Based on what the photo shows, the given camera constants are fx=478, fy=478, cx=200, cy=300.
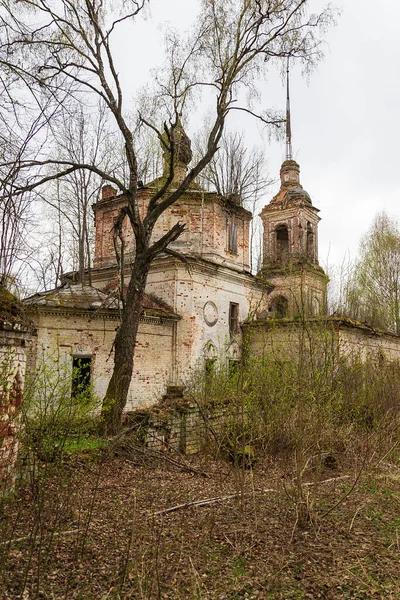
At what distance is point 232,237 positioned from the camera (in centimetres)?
1970

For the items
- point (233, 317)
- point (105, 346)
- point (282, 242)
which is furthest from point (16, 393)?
point (282, 242)

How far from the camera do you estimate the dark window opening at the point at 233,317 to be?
18914mm

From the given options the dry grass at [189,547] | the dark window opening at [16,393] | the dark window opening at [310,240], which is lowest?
the dry grass at [189,547]

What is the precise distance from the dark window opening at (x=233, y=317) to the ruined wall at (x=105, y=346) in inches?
119

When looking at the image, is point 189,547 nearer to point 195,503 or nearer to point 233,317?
point 195,503

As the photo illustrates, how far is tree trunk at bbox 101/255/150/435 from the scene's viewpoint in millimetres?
10398

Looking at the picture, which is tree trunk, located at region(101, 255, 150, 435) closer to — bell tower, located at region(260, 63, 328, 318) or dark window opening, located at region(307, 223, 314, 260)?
bell tower, located at region(260, 63, 328, 318)

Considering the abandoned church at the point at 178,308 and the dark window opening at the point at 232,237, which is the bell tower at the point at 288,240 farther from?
the dark window opening at the point at 232,237

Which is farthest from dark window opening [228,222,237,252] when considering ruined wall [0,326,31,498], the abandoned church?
ruined wall [0,326,31,498]

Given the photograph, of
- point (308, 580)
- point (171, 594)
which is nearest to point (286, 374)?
point (308, 580)

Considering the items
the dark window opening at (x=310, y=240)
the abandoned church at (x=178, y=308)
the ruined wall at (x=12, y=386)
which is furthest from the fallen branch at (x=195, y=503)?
the dark window opening at (x=310, y=240)

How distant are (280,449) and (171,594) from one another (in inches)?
213

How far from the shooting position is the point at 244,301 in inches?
778

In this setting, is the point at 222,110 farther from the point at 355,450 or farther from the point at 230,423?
the point at 355,450
